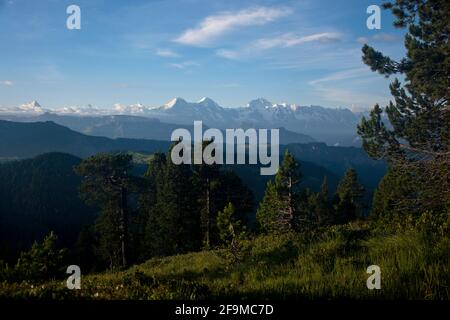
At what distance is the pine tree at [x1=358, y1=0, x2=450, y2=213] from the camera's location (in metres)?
14.9

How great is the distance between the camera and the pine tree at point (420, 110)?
14.9 metres

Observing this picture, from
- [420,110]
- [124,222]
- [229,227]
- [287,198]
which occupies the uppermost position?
[420,110]

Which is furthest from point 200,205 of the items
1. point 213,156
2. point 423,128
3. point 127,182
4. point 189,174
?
point 423,128

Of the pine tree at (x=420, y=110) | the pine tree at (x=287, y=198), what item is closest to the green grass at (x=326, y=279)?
the pine tree at (x=420, y=110)

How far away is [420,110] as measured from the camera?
70.4 feet

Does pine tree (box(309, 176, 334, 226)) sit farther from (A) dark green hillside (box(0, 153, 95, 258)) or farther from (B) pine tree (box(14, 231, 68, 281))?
(A) dark green hillside (box(0, 153, 95, 258))

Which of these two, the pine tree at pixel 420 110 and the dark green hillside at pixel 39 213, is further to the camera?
the dark green hillside at pixel 39 213

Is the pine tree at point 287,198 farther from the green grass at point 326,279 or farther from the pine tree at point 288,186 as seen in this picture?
the green grass at point 326,279

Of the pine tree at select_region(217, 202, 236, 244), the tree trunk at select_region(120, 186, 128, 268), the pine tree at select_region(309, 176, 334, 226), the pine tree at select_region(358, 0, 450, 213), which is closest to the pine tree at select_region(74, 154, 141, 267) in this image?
the tree trunk at select_region(120, 186, 128, 268)

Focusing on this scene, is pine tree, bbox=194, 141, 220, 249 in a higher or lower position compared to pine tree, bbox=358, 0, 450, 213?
lower

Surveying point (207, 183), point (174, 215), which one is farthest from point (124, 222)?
point (207, 183)

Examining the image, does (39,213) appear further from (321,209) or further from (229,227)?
(229,227)

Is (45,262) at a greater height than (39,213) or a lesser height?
greater

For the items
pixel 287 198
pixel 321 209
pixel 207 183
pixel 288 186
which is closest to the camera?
pixel 287 198
